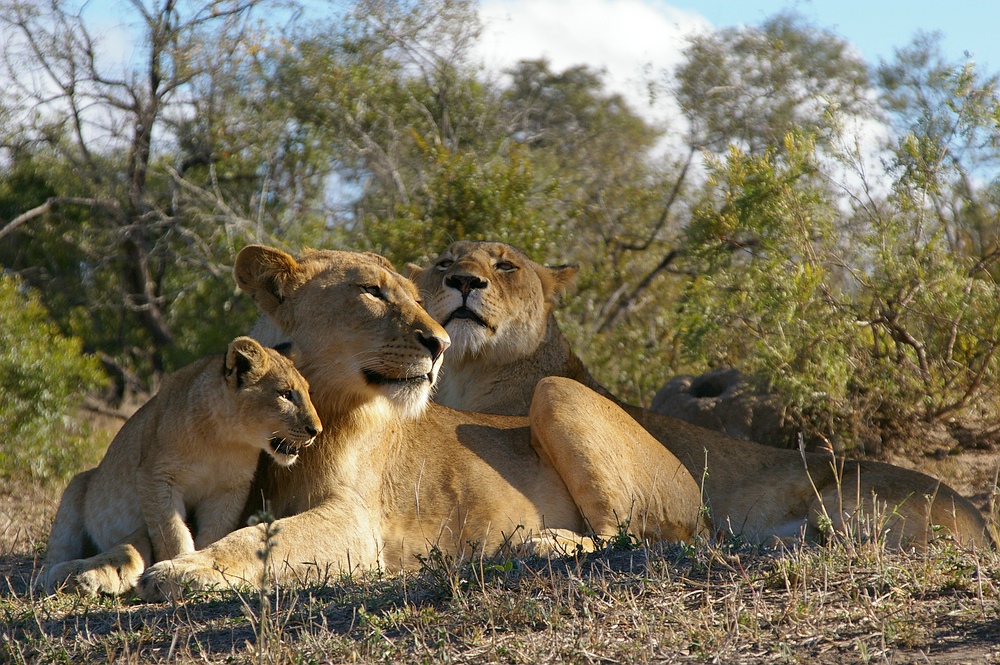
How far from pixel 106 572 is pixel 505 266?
142 inches

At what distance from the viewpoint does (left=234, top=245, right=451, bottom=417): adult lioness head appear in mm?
4867

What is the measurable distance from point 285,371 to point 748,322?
4.51 meters

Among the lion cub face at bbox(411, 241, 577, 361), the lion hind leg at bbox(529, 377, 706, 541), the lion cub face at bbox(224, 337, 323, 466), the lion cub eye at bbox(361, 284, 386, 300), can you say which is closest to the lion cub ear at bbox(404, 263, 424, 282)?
the lion cub face at bbox(411, 241, 577, 361)

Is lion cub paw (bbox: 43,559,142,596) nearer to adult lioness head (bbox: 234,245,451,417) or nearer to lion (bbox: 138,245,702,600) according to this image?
lion (bbox: 138,245,702,600)

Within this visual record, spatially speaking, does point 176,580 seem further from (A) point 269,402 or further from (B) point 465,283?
(B) point 465,283

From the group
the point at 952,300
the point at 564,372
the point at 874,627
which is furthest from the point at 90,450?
the point at 874,627

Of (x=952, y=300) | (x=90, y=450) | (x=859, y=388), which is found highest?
(x=952, y=300)

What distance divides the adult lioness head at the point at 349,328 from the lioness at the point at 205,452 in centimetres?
31

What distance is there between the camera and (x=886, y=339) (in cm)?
798

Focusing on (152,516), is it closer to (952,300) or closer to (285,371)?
(285,371)

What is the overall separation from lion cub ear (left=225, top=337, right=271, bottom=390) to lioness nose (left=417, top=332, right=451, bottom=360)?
0.76 meters

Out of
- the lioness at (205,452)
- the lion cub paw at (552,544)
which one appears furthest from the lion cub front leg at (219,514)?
the lion cub paw at (552,544)

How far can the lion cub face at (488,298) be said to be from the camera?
679cm

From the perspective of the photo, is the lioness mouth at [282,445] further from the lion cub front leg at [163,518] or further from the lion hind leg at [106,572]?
the lion hind leg at [106,572]
